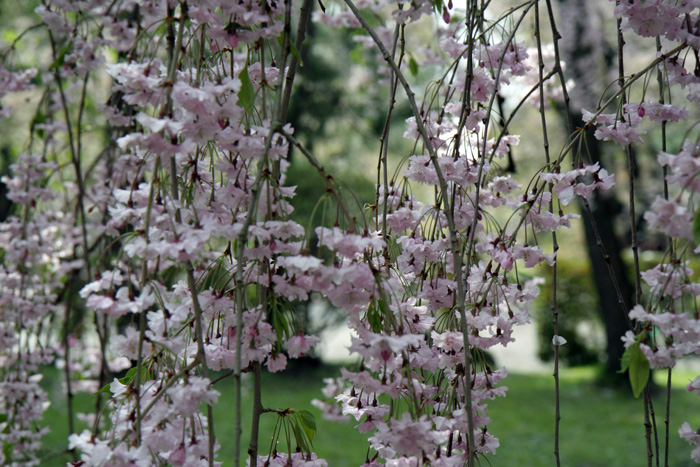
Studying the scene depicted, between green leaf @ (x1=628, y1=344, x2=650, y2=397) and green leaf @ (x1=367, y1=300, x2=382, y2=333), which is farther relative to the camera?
green leaf @ (x1=367, y1=300, x2=382, y2=333)

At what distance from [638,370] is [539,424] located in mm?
4843

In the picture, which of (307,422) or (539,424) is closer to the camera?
(307,422)

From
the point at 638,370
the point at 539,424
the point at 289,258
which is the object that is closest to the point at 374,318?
the point at 289,258

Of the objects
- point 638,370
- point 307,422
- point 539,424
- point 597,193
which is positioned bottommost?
point 539,424

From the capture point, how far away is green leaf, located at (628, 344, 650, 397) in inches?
40.7

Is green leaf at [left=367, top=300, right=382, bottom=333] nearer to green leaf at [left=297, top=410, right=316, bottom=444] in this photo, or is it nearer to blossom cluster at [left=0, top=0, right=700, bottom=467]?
blossom cluster at [left=0, top=0, right=700, bottom=467]

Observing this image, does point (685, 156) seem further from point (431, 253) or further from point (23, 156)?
point (23, 156)

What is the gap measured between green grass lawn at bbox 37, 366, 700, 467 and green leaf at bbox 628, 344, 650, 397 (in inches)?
125

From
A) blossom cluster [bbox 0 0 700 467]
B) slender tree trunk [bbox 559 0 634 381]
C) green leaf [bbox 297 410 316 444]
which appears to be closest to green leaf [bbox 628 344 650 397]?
blossom cluster [bbox 0 0 700 467]

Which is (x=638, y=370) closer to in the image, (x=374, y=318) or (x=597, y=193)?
(x=374, y=318)

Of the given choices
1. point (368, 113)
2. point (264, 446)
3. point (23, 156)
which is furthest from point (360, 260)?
point (368, 113)

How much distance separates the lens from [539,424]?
5539 millimetres

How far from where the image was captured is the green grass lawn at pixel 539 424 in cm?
467

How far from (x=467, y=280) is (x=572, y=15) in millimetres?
6059
